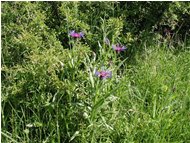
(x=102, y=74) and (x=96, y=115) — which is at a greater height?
(x=102, y=74)

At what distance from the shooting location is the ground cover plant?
8.23 ft

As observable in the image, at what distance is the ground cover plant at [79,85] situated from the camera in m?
2.51

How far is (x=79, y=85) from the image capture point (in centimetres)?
259

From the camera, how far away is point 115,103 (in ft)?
8.73

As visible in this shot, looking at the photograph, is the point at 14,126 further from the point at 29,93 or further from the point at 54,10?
the point at 54,10

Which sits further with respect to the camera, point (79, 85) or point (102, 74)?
point (79, 85)

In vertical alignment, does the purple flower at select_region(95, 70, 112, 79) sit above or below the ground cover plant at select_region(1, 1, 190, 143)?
above

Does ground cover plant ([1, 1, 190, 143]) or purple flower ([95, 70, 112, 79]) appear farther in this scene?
ground cover plant ([1, 1, 190, 143])

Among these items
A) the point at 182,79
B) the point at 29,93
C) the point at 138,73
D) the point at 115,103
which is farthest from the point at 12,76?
the point at 182,79

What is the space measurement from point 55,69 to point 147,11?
53.2 inches

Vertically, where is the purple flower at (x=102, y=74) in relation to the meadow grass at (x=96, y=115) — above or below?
above

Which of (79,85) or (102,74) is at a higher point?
(102,74)

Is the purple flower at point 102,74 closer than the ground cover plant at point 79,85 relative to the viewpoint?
Yes

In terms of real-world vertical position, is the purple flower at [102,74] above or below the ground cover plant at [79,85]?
above
